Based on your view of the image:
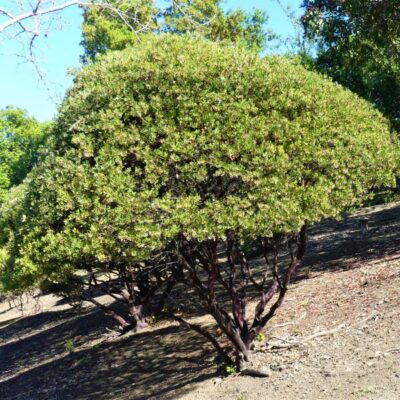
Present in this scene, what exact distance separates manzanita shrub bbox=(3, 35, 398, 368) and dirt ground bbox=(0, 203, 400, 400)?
1.22 metres

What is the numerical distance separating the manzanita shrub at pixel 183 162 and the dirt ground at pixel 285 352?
1.22m

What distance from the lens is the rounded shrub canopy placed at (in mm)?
6141

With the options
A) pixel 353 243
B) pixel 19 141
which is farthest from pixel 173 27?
pixel 19 141

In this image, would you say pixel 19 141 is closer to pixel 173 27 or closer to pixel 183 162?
pixel 173 27

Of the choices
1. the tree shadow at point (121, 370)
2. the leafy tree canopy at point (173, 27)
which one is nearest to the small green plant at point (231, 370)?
the tree shadow at point (121, 370)

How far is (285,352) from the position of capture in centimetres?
820

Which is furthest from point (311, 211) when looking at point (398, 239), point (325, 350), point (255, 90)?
point (398, 239)

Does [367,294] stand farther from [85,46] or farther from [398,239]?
[85,46]

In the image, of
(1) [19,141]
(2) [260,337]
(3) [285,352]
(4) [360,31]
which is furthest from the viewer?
(1) [19,141]

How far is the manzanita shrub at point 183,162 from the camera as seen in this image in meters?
6.15

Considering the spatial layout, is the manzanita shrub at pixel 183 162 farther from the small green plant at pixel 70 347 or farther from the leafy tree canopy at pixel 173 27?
the leafy tree canopy at pixel 173 27

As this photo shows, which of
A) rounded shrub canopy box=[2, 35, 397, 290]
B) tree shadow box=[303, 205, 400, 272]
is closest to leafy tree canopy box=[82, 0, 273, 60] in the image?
tree shadow box=[303, 205, 400, 272]

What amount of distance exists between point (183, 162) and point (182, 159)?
38mm

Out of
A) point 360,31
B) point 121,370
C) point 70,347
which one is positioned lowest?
point 121,370
